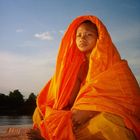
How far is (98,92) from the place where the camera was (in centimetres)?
297

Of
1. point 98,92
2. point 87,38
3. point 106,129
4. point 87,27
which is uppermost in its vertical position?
point 87,27

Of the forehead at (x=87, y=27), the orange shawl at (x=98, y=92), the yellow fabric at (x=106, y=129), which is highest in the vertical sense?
the forehead at (x=87, y=27)

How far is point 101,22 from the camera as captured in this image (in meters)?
3.47

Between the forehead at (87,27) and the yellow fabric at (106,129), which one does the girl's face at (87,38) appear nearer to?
the forehead at (87,27)

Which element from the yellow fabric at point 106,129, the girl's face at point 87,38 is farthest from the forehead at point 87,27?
the yellow fabric at point 106,129

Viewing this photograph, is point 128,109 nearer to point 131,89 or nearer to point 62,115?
point 131,89

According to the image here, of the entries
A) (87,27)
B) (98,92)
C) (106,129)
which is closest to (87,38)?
(87,27)

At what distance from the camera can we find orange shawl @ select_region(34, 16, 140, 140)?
114 inches

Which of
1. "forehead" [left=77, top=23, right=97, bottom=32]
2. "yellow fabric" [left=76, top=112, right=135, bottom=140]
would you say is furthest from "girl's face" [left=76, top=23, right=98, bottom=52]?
"yellow fabric" [left=76, top=112, right=135, bottom=140]

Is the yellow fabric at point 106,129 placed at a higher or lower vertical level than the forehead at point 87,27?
lower

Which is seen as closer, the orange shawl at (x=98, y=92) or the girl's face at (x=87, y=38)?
the orange shawl at (x=98, y=92)

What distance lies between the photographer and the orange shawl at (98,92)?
288 cm

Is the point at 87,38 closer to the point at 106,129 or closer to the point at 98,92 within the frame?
the point at 98,92

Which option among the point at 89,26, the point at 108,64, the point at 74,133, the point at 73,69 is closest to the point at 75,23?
the point at 89,26
